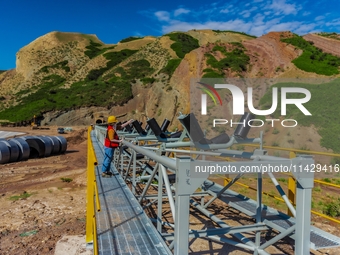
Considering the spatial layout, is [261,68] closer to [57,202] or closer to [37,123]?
[57,202]

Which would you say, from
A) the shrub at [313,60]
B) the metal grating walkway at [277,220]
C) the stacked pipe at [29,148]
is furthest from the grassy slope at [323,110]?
the stacked pipe at [29,148]

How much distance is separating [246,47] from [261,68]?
18.3ft

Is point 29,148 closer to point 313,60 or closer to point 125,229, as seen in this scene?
point 125,229

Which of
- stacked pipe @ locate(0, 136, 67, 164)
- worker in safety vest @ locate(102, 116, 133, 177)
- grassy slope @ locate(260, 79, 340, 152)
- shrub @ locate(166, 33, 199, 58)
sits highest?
shrub @ locate(166, 33, 199, 58)

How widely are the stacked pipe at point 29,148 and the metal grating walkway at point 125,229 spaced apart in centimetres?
1224

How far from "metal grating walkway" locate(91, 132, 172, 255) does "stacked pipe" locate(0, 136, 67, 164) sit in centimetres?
1224

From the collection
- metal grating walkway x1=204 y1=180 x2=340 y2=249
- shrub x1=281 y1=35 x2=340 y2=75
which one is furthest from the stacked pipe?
shrub x1=281 y1=35 x2=340 y2=75

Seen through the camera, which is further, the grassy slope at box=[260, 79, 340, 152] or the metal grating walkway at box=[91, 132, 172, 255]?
the grassy slope at box=[260, 79, 340, 152]

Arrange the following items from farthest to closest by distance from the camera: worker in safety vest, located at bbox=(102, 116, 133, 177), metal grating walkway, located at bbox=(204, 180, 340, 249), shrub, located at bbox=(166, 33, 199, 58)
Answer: shrub, located at bbox=(166, 33, 199, 58)
worker in safety vest, located at bbox=(102, 116, 133, 177)
metal grating walkway, located at bbox=(204, 180, 340, 249)

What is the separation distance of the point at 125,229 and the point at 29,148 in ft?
49.1

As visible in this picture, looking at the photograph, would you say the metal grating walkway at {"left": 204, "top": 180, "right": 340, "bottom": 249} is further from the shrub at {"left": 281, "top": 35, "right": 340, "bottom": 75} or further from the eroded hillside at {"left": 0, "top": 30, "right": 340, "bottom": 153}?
the shrub at {"left": 281, "top": 35, "right": 340, "bottom": 75}

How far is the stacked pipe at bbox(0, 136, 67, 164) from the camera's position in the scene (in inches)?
602

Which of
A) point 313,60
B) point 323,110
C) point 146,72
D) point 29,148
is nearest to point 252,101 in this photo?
point 323,110

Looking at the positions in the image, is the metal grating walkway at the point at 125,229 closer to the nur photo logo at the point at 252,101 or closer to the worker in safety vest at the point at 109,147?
the worker in safety vest at the point at 109,147
